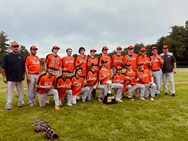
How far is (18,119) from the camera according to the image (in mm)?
6816

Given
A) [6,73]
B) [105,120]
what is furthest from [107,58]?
[6,73]

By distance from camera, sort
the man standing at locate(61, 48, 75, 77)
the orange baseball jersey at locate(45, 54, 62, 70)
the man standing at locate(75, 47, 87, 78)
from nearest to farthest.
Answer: the orange baseball jersey at locate(45, 54, 62, 70), the man standing at locate(61, 48, 75, 77), the man standing at locate(75, 47, 87, 78)

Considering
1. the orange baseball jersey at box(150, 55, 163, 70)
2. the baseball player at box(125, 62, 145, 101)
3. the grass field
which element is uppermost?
the orange baseball jersey at box(150, 55, 163, 70)

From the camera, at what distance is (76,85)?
8789mm

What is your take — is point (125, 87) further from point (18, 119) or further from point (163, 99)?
point (18, 119)

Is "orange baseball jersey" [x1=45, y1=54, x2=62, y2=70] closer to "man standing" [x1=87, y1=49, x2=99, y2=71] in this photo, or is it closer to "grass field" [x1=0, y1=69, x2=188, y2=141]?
"man standing" [x1=87, y1=49, x2=99, y2=71]

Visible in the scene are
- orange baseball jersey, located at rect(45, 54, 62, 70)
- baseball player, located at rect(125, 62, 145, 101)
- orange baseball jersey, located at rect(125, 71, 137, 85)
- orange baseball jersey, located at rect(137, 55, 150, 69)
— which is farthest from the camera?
orange baseball jersey, located at rect(137, 55, 150, 69)

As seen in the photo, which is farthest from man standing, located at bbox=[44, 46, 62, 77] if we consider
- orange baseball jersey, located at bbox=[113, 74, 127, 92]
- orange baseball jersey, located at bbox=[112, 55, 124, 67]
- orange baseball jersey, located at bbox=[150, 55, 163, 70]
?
orange baseball jersey, located at bbox=[150, 55, 163, 70]

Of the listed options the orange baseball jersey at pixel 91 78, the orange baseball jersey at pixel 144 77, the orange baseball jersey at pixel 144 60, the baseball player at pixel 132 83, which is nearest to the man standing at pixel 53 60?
the orange baseball jersey at pixel 91 78

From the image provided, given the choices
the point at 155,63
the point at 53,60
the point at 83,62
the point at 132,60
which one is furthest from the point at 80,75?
the point at 155,63

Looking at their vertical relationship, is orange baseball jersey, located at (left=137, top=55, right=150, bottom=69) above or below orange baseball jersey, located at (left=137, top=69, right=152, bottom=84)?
above

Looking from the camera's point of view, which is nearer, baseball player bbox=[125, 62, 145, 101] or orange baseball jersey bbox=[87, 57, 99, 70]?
baseball player bbox=[125, 62, 145, 101]

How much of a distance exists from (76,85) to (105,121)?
105 inches

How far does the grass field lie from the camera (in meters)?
5.58
